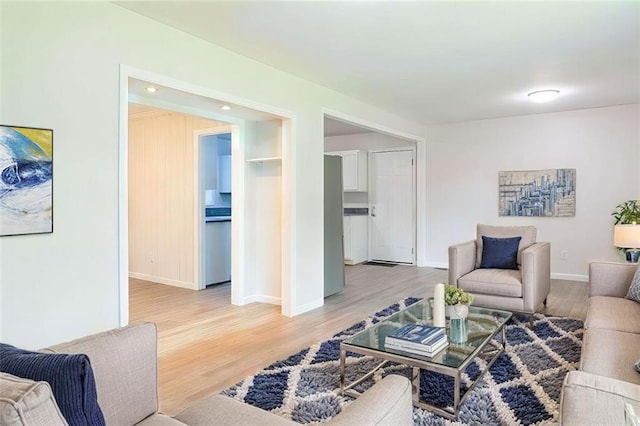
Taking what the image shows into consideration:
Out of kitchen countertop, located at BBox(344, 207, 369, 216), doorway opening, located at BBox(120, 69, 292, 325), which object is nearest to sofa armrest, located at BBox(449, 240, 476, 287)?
doorway opening, located at BBox(120, 69, 292, 325)

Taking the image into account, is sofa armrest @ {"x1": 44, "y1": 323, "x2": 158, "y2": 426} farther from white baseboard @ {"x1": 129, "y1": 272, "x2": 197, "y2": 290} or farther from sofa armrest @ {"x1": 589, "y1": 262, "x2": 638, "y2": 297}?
white baseboard @ {"x1": 129, "y1": 272, "x2": 197, "y2": 290}

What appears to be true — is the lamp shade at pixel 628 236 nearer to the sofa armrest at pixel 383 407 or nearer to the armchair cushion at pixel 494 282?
the armchair cushion at pixel 494 282

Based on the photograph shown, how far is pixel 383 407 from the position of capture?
1.10 metres

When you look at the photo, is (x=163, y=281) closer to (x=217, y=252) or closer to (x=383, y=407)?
(x=217, y=252)

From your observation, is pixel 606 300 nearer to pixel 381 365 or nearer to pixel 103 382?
pixel 381 365

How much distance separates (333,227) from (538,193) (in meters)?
3.35

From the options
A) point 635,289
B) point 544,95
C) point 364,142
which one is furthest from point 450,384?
point 364,142

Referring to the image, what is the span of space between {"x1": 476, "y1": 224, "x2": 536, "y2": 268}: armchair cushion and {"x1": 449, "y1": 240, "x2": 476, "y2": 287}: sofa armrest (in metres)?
0.24

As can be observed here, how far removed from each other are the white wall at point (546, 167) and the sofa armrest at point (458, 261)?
2634mm

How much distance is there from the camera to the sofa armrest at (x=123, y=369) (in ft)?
4.37

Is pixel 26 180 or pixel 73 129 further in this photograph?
pixel 73 129

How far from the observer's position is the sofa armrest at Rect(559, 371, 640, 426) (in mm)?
1214

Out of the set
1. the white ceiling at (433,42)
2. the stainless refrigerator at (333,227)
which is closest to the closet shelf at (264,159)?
the stainless refrigerator at (333,227)

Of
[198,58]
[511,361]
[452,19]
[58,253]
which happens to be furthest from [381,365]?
[198,58]
